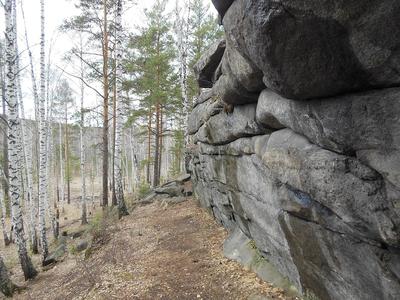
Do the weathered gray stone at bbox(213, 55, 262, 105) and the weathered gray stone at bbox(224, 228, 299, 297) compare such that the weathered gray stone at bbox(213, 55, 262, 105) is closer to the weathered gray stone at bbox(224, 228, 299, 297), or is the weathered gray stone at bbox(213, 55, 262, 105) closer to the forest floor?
the weathered gray stone at bbox(224, 228, 299, 297)

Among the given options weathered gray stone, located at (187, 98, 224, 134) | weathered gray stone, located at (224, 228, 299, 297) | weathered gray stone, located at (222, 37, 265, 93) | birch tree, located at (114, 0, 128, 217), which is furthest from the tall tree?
weathered gray stone, located at (222, 37, 265, 93)

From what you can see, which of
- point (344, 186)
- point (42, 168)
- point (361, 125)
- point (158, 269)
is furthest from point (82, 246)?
point (361, 125)

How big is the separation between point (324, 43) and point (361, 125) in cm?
90

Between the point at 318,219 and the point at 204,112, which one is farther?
the point at 204,112

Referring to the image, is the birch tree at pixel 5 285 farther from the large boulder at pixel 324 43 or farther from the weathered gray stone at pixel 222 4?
the large boulder at pixel 324 43

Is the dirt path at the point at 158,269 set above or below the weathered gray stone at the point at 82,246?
above

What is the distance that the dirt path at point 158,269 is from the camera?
20.5 feet

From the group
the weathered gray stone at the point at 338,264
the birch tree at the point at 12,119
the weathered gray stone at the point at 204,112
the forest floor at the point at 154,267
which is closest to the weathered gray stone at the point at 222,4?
the weathered gray stone at the point at 338,264

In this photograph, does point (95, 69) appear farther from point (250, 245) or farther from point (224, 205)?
point (250, 245)

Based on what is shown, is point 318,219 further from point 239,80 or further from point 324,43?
point 239,80

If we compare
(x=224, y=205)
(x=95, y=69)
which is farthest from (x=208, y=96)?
(x=95, y=69)

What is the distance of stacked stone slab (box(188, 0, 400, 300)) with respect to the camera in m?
2.73

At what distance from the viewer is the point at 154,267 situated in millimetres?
7656

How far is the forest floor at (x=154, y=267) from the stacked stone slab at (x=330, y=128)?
179 centimetres
